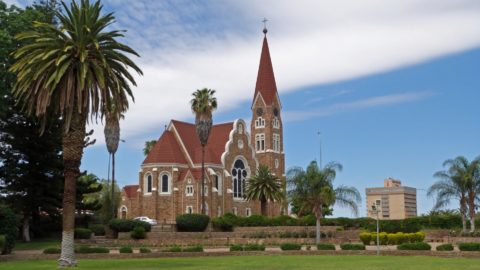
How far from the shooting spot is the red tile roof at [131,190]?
87688mm

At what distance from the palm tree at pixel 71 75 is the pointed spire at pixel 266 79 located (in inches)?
2491

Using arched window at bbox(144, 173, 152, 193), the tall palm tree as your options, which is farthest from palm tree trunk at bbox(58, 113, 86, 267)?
arched window at bbox(144, 173, 152, 193)

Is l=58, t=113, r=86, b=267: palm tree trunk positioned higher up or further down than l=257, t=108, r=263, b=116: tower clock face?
further down

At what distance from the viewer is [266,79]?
9381cm

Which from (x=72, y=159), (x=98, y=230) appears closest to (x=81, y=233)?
(x=98, y=230)

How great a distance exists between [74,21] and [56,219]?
30076mm

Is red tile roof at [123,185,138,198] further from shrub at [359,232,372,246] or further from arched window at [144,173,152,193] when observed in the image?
shrub at [359,232,372,246]

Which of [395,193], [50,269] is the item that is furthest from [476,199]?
[395,193]

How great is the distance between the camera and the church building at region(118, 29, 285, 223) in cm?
7975

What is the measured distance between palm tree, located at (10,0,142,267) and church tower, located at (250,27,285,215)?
63.1 m

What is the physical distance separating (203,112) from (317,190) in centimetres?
2039

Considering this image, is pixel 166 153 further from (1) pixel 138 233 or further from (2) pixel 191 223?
(1) pixel 138 233

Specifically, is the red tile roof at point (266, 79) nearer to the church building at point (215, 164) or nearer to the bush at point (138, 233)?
the church building at point (215, 164)

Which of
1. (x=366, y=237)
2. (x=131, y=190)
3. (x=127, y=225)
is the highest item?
(x=131, y=190)
